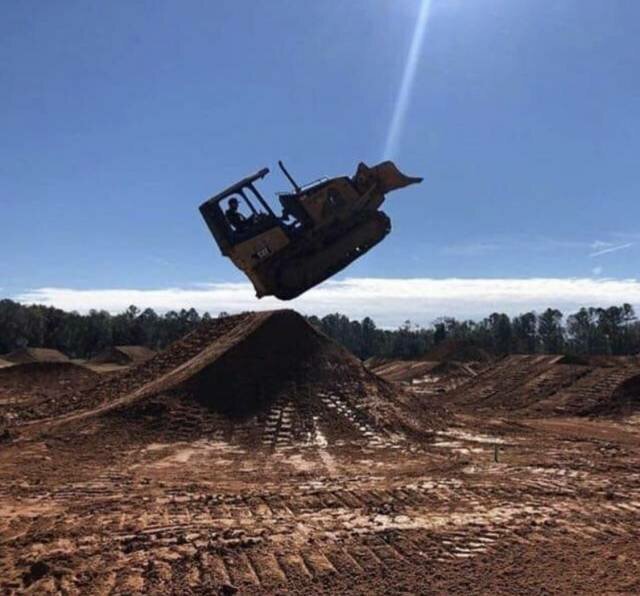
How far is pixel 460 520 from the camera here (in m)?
7.05

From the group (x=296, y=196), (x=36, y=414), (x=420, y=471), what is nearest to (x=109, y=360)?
(x=36, y=414)

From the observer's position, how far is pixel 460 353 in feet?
172

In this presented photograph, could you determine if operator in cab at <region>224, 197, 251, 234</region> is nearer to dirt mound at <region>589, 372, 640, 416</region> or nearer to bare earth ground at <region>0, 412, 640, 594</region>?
bare earth ground at <region>0, 412, 640, 594</region>

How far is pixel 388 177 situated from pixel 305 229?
2.45 metres

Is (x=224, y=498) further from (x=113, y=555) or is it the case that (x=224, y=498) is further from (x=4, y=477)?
(x=4, y=477)

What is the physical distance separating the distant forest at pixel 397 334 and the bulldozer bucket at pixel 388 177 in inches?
1948

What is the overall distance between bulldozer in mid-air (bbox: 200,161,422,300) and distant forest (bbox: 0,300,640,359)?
49.5 metres

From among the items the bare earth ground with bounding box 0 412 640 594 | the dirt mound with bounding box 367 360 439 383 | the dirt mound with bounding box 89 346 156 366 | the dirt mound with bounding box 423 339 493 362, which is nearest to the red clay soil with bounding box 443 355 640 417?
the dirt mound with bounding box 367 360 439 383

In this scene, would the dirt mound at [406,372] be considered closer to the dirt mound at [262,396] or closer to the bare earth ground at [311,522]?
the dirt mound at [262,396]

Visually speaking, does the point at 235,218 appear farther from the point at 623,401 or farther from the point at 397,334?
the point at 397,334

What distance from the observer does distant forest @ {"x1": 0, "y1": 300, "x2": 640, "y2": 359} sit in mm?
75500

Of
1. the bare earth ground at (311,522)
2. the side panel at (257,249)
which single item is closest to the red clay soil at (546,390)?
the bare earth ground at (311,522)

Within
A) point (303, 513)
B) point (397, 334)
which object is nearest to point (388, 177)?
point (303, 513)

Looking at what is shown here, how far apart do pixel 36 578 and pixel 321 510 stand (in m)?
3.24
